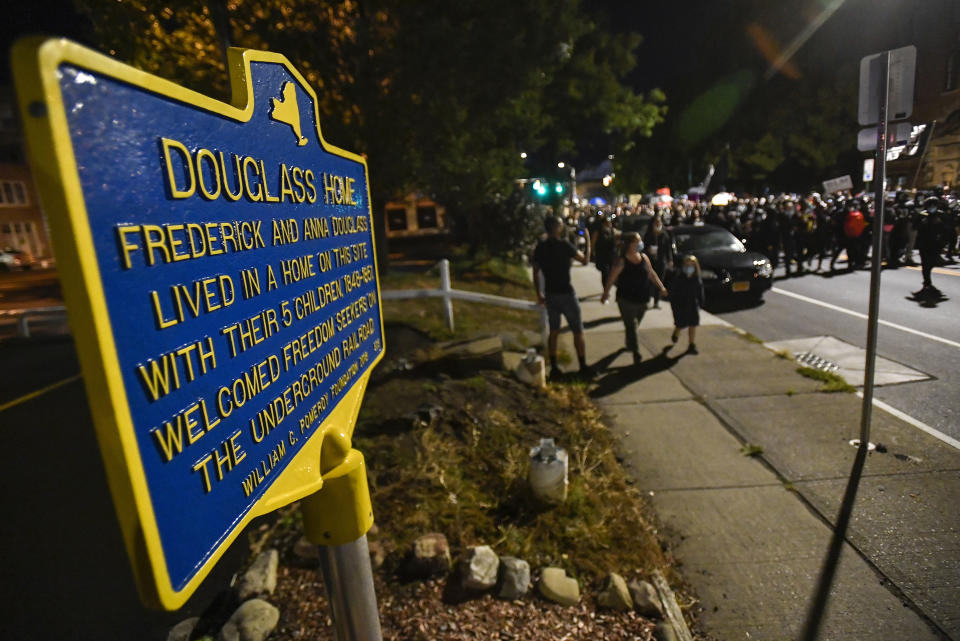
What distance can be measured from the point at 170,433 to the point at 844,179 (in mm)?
16416

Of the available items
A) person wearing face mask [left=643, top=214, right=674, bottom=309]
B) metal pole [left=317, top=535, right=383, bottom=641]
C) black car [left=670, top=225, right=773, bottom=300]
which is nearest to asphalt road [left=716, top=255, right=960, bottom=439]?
black car [left=670, top=225, right=773, bottom=300]

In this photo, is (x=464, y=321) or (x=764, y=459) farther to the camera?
(x=464, y=321)

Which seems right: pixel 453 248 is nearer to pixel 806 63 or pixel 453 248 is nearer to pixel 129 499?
pixel 129 499

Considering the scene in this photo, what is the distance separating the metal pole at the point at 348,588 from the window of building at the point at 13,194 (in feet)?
150

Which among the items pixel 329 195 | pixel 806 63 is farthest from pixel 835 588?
pixel 806 63

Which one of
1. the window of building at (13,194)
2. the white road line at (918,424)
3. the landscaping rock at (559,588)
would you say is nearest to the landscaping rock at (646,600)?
the landscaping rock at (559,588)

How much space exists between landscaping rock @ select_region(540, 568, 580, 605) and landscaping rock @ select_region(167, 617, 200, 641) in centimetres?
193

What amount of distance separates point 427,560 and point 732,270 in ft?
32.6

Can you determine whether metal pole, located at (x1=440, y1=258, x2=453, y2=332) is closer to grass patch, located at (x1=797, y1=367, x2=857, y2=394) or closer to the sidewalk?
the sidewalk

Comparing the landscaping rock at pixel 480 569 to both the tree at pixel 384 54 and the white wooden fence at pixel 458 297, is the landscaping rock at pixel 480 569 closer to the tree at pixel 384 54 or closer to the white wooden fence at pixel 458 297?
the white wooden fence at pixel 458 297

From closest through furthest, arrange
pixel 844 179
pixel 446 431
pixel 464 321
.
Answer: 1. pixel 446 431
2. pixel 464 321
3. pixel 844 179

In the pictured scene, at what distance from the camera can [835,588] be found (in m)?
3.15

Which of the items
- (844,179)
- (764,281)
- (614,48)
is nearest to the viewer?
(764,281)

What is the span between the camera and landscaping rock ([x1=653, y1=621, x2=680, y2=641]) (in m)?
2.80
